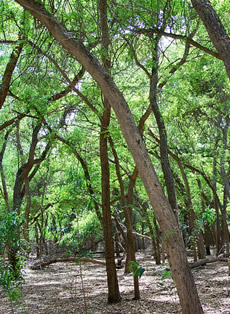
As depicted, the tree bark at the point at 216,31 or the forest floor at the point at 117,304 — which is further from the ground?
the tree bark at the point at 216,31

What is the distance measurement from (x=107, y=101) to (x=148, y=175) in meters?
3.82

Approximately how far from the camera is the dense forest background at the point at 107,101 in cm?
504

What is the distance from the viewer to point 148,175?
360 centimetres

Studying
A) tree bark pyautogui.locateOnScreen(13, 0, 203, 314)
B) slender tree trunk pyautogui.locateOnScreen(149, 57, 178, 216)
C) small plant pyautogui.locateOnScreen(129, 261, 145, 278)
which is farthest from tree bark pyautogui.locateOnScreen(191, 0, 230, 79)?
slender tree trunk pyautogui.locateOnScreen(149, 57, 178, 216)

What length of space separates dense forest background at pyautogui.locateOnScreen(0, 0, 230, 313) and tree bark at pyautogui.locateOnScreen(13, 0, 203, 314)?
51mm

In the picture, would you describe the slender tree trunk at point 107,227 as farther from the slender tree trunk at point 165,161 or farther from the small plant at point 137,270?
the small plant at point 137,270

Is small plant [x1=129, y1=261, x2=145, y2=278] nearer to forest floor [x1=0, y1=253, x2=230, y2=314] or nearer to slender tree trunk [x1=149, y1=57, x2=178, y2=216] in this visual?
forest floor [x1=0, y1=253, x2=230, y2=314]

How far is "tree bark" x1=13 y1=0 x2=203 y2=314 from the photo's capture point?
3426 millimetres

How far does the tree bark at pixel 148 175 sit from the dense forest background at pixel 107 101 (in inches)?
2.0

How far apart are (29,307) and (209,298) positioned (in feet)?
13.6

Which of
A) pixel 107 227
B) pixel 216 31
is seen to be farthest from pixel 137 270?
pixel 107 227

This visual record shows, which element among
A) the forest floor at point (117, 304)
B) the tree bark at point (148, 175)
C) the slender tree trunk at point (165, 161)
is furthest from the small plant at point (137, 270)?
the slender tree trunk at point (165, 161)

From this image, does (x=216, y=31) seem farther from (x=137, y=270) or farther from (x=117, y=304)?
(x=117, y=304)

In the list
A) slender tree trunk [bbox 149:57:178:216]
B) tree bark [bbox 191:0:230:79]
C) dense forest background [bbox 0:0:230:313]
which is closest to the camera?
tree bark [bbox 191:0:230:79]
